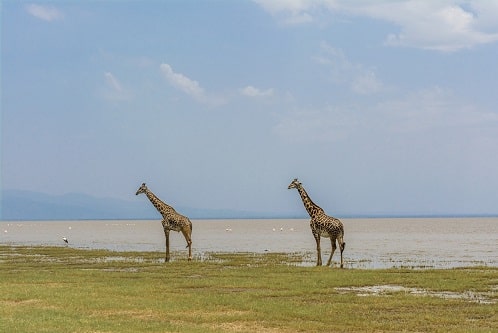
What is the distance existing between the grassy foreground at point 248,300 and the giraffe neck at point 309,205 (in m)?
4.20

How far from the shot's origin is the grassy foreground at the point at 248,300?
17797 millimetres

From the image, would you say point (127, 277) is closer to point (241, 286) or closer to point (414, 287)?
point (241, 286)

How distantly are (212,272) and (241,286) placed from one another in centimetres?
610

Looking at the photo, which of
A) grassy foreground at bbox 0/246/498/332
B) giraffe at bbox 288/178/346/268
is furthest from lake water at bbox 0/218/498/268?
grassy foreground at bbox 0/246/498/332

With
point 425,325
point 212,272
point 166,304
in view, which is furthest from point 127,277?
point 425,325

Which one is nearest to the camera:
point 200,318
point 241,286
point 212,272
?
point 200,318

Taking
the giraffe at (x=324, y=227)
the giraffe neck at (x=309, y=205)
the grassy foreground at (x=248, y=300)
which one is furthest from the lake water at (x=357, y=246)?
the grassy foreground at (x=248, y=300)

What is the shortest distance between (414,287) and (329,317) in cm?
854

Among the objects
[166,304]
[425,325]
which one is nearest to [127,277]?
[166,304]

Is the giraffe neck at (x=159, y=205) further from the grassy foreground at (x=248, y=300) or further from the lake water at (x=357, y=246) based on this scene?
the grassy foreground at (x=248, y=300)

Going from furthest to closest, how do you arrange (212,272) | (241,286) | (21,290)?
1. (212,272)
2. (241,286)
3. (21,290)

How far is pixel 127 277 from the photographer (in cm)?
2944

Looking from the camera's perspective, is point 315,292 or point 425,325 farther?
point 315,292

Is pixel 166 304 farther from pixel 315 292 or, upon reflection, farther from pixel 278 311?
pixel 315 292
